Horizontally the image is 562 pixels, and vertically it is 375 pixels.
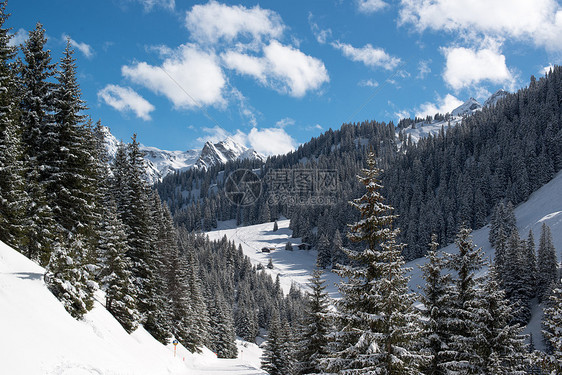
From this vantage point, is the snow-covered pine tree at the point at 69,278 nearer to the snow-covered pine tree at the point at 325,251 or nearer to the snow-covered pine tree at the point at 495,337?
the snow-covered pine tree at the point at 495,337

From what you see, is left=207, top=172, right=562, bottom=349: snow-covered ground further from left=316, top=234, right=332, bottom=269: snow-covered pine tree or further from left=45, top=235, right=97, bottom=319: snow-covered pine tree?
left=45, top=235, right=97, bottom=319: snow-covered pine tree

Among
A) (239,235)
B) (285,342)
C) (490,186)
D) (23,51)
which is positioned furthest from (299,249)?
(23,51)

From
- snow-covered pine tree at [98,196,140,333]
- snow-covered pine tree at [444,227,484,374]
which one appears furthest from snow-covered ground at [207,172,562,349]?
snow-covered pine tree at [98,196,140,333]

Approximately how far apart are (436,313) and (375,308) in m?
6.09

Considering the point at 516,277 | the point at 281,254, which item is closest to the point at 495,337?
the point at 516,277

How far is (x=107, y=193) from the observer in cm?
3522

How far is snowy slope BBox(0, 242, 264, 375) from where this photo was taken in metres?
10.5

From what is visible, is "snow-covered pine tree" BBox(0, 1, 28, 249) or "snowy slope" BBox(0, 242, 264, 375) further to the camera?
"snow-covered pine tree" BBox(0, 1, 28, 249)

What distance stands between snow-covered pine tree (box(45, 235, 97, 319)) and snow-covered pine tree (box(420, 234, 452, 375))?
1587cm

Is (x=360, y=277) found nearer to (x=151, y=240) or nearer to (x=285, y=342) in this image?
(x=151, y=240)

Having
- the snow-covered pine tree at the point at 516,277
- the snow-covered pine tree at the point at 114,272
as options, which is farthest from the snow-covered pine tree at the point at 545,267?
the snow-covered pine tree at the point at 114,272

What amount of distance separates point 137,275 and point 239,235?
5258 inches

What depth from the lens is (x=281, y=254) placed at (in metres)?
138

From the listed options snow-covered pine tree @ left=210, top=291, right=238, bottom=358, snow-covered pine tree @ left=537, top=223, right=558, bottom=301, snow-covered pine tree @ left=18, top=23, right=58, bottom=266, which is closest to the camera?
snow-covered pine tree @ left=18, top=23, right=58, bottom=266
